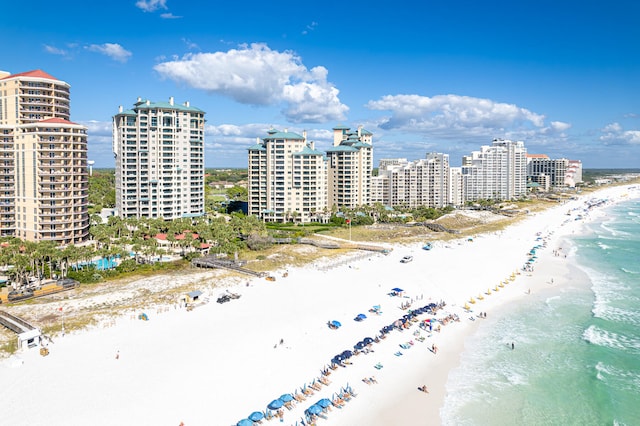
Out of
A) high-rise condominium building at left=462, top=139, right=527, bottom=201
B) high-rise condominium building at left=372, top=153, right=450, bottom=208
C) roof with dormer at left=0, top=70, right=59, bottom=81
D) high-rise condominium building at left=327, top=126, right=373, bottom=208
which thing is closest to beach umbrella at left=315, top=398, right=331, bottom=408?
roof with dormer at left=0, top=70, right=59, bottom=81

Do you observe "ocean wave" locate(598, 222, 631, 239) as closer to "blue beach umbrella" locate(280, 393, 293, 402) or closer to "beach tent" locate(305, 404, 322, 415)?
"beach tent" locate(305, 404, 322, 415)

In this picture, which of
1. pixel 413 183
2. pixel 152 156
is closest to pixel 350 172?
pixel 413 183

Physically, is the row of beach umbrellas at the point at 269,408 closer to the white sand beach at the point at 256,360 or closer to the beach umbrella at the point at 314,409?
the white sand beach at the point at 256,360

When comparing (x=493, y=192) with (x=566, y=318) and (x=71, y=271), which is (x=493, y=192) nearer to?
(x=566, y=318)

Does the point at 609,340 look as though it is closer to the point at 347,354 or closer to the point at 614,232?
the point at 347,354

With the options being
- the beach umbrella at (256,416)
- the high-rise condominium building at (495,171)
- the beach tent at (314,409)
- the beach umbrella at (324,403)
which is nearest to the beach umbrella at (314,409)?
the beach tent at (314,409)

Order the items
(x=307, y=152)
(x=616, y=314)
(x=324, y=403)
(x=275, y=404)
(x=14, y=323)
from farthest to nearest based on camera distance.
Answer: (x=307, y=152)
(x=616, y=314)
(x=14, y=323)
(x=324, y=403)
(x=275, y=404)

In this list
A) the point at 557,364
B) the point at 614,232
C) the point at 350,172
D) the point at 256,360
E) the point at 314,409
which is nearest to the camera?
the point at 314,409
